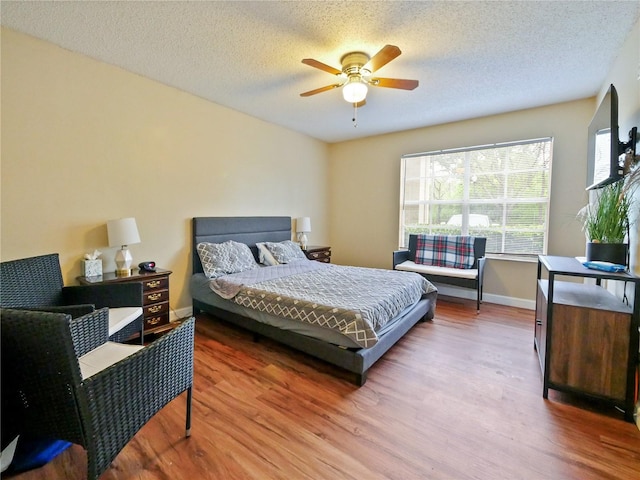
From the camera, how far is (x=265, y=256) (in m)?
4.03

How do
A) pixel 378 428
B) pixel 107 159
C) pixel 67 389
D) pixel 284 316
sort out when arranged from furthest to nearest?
pixel 107 159 < pixel 284 316 < pixel 378 428 < pixel 67 389

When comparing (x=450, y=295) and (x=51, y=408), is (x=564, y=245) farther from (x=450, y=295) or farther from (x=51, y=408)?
(x=51, y=408)

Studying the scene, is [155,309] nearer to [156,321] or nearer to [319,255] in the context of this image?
[156,321]

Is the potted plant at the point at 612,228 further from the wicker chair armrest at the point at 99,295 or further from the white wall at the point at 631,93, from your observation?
the wicker chair armrest at the point at 99,295

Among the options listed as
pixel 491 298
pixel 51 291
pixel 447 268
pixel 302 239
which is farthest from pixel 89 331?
pixel 491 298

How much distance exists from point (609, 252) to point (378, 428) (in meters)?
1.95

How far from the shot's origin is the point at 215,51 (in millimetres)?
2527

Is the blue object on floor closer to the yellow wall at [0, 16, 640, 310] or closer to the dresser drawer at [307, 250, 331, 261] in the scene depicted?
the yellow wall at [0, 16, 640, 310]

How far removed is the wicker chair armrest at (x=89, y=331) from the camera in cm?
158

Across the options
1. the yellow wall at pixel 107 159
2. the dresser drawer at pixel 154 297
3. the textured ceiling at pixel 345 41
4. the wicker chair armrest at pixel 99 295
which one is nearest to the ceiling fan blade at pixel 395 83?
the textured ceiling at pixel 345 41

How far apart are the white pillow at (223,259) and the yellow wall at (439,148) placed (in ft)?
8.15

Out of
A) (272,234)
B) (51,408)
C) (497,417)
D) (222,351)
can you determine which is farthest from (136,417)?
(272,234)

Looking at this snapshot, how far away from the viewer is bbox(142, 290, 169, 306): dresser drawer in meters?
2.76

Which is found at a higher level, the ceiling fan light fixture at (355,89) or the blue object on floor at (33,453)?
the ceiling fan light fixture at (355,89)
